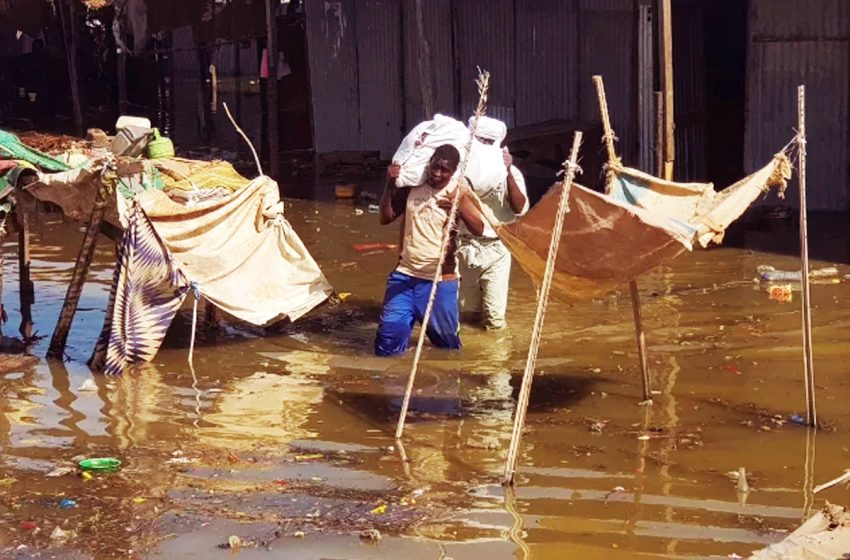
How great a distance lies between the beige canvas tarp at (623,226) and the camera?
612 cm

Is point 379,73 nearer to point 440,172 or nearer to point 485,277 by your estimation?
point 485,277

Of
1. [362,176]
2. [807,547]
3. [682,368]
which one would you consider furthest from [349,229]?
[807,547]

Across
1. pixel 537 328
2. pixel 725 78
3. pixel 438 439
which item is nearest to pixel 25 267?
pixel 438 439

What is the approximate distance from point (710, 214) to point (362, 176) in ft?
32.8

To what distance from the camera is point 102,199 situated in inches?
312

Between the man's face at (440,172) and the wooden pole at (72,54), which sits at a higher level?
the wooden pole at (72,54)

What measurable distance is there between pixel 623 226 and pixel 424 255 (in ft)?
6.64

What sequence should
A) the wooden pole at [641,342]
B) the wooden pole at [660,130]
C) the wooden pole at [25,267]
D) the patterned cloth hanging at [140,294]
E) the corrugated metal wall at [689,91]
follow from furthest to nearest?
the corrugated metal wall at [689,91] < the wooden pole at [660,130] < the wooden pole at [25,267] < the patterned cloth hanging at [140,294] < the wooden pole at [641,342]

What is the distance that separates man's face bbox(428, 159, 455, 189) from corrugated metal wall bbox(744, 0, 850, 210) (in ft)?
17.9

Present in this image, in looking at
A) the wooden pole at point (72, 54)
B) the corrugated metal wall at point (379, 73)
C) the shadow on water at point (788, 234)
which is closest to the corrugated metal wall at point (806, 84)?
the shadow on water at point (788, 234)

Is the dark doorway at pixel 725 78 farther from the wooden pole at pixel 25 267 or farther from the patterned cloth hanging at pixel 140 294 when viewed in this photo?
the patterned cloth hanging at pixel 140 294

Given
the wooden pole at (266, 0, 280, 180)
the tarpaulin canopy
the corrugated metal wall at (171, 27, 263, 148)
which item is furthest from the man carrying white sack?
the corrugated metal wall at (171, 27, 263, 148)

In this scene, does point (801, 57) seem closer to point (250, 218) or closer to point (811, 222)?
point (811, 222)

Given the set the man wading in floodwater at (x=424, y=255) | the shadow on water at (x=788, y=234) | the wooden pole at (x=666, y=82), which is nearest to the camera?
the man wading in floodwater at (x=424, y=255)
